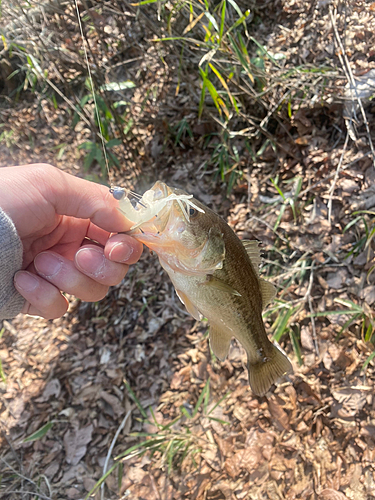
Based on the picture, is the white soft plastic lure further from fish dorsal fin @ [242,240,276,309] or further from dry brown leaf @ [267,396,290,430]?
dry brown leaf @ [267,396,290,430]

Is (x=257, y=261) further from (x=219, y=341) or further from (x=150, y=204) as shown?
(x=150, y=204)

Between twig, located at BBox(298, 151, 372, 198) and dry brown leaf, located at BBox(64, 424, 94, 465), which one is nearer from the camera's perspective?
dry brown leaf, located at BBox(64, 424, 94, 465)

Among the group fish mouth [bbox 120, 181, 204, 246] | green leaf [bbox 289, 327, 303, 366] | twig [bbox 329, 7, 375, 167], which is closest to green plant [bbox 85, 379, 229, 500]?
green leaf [bbox 289, 327, 303, 366]

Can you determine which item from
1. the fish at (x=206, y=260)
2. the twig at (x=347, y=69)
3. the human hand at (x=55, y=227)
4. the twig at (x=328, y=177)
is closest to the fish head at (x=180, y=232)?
the fish at (x=206, y=260)

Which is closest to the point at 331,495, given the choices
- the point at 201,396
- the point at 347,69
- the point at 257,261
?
the point at 201,396

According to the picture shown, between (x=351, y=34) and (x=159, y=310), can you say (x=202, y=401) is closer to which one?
(x=159, y=310)

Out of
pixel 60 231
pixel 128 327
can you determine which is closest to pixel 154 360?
pixel 128 327

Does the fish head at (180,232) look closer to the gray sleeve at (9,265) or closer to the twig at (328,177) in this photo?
the gray sleeve at (9,265)
